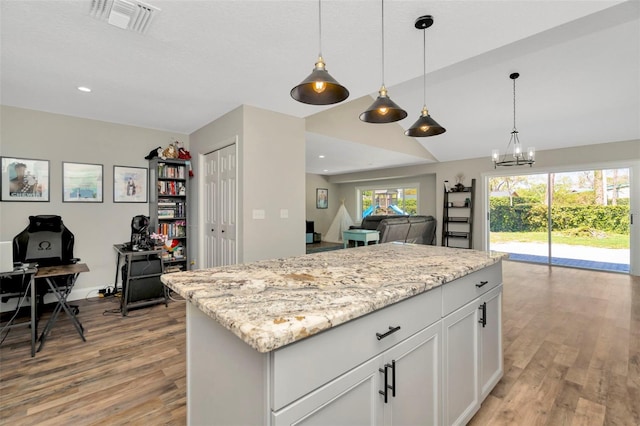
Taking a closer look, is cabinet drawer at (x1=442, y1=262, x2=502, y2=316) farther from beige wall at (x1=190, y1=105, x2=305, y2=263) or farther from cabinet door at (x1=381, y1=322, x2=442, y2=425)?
beige wall at (x1=190, y1=105, x2=305, y2=263)

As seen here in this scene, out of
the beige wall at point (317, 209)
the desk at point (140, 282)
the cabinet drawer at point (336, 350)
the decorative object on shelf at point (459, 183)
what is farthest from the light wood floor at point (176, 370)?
the beige wall at point (317, 209)

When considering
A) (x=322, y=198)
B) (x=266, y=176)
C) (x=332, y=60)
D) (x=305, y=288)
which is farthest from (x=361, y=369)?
(x=322, y=198)

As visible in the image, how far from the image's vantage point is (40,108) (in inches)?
142

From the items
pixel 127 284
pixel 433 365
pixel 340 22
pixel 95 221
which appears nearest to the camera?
pixel 433 365

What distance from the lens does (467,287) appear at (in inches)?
65.1

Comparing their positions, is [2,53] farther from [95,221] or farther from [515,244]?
[515,244]

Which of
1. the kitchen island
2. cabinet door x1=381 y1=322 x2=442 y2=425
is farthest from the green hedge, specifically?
cabinet door x1=381 y1=322 x2=442 y2=425

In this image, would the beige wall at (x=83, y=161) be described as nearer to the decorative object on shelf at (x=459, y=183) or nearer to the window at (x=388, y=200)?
the decorative object on shelf at (x=459, y=183)

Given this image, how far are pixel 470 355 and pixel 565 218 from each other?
5952 millimetres

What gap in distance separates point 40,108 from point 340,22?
12.7 ft

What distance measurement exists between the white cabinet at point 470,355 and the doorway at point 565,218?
214 inches

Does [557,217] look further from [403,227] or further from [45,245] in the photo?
[45,245]

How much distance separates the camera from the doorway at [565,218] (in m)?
5.47

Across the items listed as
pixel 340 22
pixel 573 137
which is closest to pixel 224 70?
pixel 340 22
